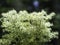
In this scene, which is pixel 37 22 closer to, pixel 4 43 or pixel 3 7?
pixel 4 43

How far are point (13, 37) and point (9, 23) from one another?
0.24 m

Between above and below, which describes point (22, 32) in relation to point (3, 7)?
below

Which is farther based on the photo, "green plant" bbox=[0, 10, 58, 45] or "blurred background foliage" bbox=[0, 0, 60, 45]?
"blurred background foliage" bbox=[0, 0, 60, 45]

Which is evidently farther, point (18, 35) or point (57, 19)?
point (57, 19)

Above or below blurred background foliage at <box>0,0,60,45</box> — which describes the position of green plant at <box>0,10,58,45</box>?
below

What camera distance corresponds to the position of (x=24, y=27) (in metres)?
4.15

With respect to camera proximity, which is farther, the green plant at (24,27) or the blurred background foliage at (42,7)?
the blurred background foliage at (42,7)

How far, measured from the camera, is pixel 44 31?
4.32 meters

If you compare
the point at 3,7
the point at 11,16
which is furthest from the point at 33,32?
the point at 3,7

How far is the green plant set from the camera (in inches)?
166

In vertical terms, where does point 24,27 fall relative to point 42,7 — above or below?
below

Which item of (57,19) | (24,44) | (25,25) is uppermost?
(57,19)

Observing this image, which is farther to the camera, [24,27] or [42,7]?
[42,7]

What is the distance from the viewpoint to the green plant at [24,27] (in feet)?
13.8
